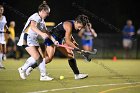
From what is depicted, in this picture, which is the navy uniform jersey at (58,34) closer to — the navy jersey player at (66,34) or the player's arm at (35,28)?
the navy jersey player at (66,34)

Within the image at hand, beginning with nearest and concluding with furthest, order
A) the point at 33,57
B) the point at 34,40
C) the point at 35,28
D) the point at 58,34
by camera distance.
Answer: the point at 35,28 → the point at 33,57 → the point at 34,40 → the point at 58,34

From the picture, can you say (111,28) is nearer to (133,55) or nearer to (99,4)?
(99,4)

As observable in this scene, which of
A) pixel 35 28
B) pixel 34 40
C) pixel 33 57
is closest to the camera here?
pixel 35 28

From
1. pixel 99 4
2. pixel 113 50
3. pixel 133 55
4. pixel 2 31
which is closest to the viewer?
pixel 2 31

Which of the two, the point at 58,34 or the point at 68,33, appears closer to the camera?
the point at 68,33

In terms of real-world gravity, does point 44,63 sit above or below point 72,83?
above

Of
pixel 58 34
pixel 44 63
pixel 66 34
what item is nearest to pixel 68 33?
pixel 66 34

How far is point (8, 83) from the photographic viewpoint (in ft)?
40.8

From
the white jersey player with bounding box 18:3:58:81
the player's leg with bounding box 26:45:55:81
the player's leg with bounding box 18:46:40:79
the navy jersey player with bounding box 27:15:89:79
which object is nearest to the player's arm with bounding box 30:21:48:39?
the white jersey player with bounding box 18:3:58:81

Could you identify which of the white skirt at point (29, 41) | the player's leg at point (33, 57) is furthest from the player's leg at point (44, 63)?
the white skirt at point (29, 41)

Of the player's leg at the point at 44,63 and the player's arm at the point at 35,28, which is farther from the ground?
the player's arm at the point at 35,28

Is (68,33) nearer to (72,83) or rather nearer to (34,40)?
(34,40)

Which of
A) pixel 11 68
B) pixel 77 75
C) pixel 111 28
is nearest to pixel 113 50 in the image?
pixel 111 28

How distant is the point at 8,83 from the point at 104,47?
12903mm
